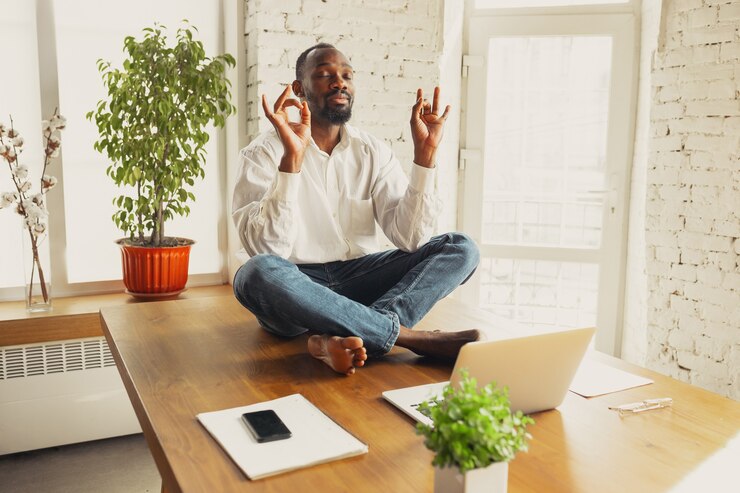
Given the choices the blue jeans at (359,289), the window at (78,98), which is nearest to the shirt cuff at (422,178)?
the blue jeans at (359,289)

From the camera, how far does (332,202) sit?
2.27 meters

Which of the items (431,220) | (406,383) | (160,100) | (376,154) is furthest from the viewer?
(160,100)

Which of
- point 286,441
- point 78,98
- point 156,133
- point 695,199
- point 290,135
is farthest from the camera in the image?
point 695,199

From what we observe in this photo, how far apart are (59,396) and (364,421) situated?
1.68m

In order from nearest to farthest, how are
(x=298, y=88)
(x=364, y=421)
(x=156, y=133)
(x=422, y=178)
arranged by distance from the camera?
(x=364, y=421), (x=422, y=178), (x=298, y=88), (x=156, y=133)

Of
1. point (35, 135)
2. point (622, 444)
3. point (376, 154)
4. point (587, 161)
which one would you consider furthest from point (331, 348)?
point (587, 161)

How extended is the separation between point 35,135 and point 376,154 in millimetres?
1409

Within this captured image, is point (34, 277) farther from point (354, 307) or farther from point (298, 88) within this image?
point (354, 307)

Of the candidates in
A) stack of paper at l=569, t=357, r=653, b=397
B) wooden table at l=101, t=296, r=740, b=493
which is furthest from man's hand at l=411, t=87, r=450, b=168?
stack of paper at l=569, t=357, r=653, b=397

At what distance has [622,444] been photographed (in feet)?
3.85

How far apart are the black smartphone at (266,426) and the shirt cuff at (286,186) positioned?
0.74 metres

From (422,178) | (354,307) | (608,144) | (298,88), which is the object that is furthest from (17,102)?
(608,144)

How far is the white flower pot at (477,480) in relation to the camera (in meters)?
0.83

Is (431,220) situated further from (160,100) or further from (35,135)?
(35,135)
